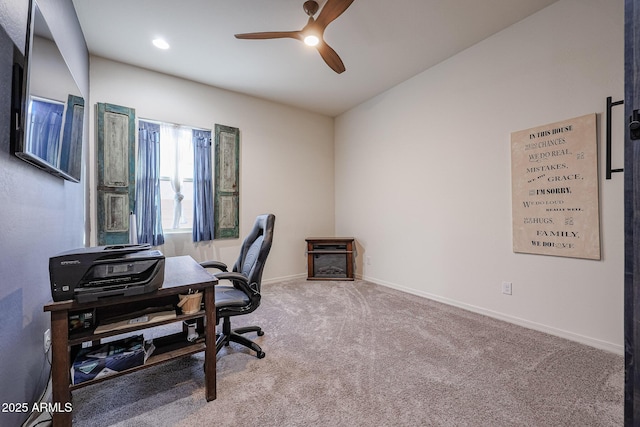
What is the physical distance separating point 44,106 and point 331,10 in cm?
188

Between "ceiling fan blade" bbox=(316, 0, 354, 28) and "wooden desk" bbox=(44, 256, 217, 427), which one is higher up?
"ceiling fan blade" bbox=(316, 0, 354, 28)

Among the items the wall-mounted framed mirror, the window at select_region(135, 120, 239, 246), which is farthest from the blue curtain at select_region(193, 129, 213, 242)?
the wall-mounted framed mirror

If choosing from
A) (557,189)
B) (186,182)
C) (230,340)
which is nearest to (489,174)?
(557,189)

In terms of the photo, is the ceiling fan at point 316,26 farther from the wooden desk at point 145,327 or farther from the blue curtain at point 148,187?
the wooden desk at point 145,327

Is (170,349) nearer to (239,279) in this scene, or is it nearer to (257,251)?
(239,279)

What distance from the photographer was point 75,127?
1.89m

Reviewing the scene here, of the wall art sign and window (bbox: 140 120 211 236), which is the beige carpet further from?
window (bbox: 140 120 211 236)

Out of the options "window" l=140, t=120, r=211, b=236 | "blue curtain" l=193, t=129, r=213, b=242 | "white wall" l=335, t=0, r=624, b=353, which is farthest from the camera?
"blue curtain" l=193, t=129, r=213, b=242

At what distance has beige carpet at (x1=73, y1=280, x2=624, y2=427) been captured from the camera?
1396mm

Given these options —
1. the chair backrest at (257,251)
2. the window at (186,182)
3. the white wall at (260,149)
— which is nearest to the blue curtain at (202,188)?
the window at (186,182)

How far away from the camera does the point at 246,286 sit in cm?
187

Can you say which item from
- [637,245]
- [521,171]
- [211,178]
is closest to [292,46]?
[211,178]

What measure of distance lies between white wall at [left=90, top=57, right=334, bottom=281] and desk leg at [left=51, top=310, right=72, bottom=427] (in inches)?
83.5

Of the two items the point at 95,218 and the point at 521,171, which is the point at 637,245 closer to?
the point at 521,171
